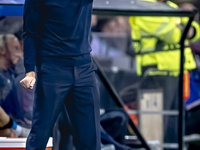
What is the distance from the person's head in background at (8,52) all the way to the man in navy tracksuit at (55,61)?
40 centimetres

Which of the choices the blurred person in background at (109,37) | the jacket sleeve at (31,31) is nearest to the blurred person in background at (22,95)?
the jacket sleeve at (31,31)

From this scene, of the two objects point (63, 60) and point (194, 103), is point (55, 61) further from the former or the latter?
point (194, 103)

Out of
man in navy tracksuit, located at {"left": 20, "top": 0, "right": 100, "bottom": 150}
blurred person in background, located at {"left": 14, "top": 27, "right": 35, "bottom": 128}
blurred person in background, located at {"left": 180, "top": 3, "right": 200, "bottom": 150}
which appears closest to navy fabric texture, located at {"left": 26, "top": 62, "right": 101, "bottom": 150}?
man in navy tracksuit, located at {"left": 20, "top": 0, "right": 100, "bottom": 150}

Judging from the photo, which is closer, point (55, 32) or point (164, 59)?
point (55, 32)

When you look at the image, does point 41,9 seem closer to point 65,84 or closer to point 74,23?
point 74,23

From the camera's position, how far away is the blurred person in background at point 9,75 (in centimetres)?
164

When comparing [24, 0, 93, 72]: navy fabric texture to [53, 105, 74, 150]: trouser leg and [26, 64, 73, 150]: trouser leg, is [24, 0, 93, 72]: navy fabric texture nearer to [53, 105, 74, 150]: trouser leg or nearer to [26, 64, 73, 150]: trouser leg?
[26, 64, 73, 150]: trouser leg

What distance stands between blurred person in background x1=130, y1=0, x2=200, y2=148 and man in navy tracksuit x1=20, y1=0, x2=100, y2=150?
1.06 meters

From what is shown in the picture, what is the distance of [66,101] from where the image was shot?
130cm

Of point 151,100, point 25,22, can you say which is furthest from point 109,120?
point 25,22

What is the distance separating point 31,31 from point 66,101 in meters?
0.39

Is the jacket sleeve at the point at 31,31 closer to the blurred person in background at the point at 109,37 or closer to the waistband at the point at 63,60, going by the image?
the waistband at the point at 63,60

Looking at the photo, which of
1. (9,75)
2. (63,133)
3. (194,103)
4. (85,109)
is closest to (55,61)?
(85,109)

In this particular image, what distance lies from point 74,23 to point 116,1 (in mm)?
528
